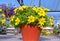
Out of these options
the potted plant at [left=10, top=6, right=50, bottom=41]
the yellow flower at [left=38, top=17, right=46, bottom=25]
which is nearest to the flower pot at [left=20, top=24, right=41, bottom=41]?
the potted plant at [left=10, top=6, right=50, bottom=41]

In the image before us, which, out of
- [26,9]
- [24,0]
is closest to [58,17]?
[24,0]

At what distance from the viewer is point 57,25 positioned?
7.77 meters

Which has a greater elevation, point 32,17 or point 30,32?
point 32,17

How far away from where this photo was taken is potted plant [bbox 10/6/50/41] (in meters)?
4.67

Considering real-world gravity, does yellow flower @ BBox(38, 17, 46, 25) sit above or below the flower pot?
above

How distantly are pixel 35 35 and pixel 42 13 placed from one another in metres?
0.44

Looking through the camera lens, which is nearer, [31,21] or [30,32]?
[31,21]

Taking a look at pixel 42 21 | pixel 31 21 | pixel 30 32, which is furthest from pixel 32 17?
pixel 30 32

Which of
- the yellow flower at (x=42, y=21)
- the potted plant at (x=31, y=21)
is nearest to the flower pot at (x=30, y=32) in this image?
the potted plant at (x=31, y=21)

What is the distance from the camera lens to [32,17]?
15.1 feet

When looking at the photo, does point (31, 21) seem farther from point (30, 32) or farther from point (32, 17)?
point (30, 32)

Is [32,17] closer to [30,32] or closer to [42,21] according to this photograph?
[42,21]

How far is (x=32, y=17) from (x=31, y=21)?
3.0 inches

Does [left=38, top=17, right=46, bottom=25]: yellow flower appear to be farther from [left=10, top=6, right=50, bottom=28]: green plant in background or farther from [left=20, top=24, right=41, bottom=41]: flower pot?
[left=20, top=24, right=41, bottom=41]: flower pot
